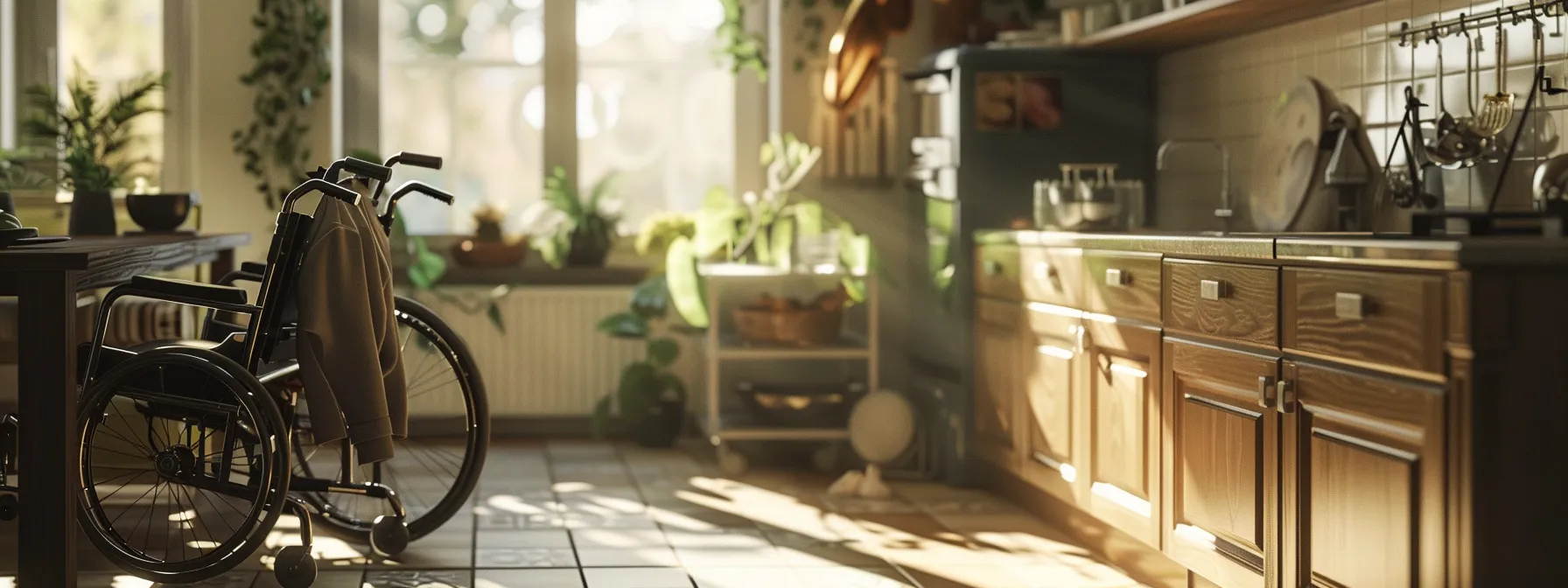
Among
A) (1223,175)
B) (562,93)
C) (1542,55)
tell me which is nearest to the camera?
(1542,55)

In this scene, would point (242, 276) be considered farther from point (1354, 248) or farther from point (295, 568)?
point (1354, 248)

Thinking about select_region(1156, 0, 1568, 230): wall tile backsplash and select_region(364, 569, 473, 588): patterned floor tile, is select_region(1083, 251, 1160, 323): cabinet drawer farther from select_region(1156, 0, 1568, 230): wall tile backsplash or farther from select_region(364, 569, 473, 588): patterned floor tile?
select_region(364, 569, 473, 588): patterned floor tile

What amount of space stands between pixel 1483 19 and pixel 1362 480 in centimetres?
106

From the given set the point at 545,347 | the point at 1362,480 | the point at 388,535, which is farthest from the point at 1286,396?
the point at 545,347

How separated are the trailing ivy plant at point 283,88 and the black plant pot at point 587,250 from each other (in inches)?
36.9

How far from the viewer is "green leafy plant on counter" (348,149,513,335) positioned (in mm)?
5016

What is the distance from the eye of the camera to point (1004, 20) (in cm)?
514

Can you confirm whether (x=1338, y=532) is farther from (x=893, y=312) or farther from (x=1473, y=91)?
(x=893, y=312)

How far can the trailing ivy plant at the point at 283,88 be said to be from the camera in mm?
5051

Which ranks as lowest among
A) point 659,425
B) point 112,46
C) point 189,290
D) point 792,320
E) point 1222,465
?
point 659,425

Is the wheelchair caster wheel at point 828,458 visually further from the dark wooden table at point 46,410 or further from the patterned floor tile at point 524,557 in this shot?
the dark wooden table at point 46,410

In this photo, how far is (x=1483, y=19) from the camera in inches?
113

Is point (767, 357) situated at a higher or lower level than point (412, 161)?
lower

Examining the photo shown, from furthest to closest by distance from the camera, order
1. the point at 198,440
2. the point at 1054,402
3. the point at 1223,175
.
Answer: the point at 1223,175, the point at 1054,402, the point at 198,440
